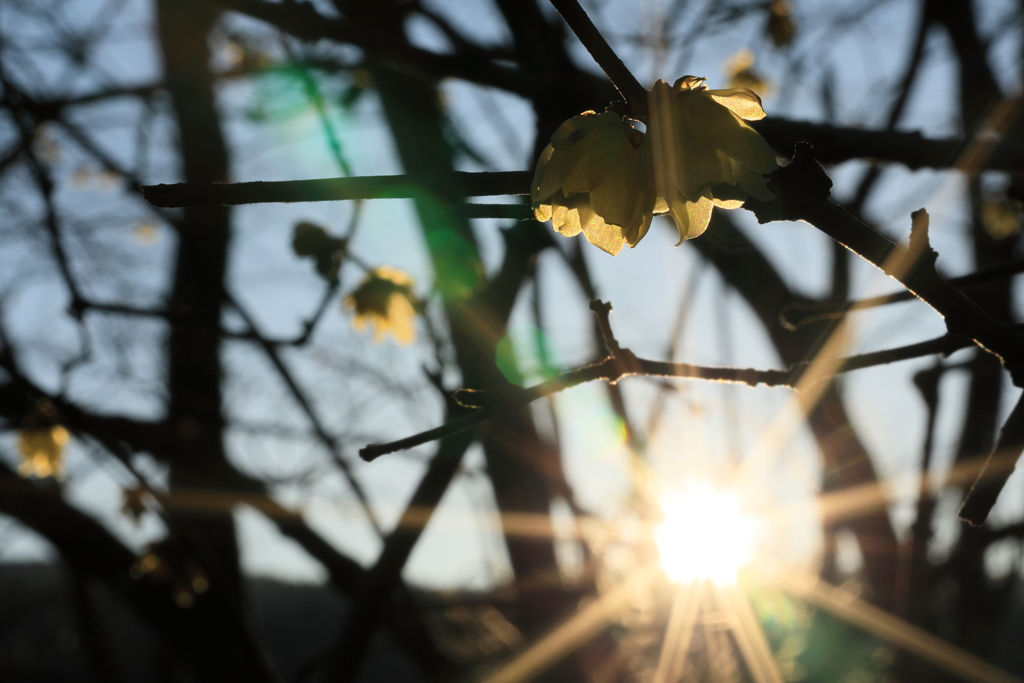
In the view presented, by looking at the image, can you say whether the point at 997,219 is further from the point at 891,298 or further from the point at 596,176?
the point at 596,176

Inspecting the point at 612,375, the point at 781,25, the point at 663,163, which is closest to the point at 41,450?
the point at 612,375

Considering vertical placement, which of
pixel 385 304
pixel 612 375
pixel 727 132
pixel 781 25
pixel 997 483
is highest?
pixel 781 25

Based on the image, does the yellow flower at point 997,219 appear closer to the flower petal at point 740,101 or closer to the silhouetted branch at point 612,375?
the silhouetted branch at point 612,375

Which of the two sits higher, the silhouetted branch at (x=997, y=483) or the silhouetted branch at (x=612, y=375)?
the silhouetted branch at (x=612, y=375)

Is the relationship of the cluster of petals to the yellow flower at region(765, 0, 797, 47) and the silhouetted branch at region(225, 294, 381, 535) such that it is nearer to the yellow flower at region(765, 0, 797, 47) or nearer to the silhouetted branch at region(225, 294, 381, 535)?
the silhouetted branch at region(225, 294, 381, 535)

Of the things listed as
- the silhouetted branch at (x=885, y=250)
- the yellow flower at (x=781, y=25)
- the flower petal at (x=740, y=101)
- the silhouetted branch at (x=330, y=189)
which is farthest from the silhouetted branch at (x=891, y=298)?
the yellow flower at (x=781, y=25)

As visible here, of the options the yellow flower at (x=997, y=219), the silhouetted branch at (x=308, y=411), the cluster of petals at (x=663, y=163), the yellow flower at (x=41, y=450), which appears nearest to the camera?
the cluster of petals at (x=663, y=163)
